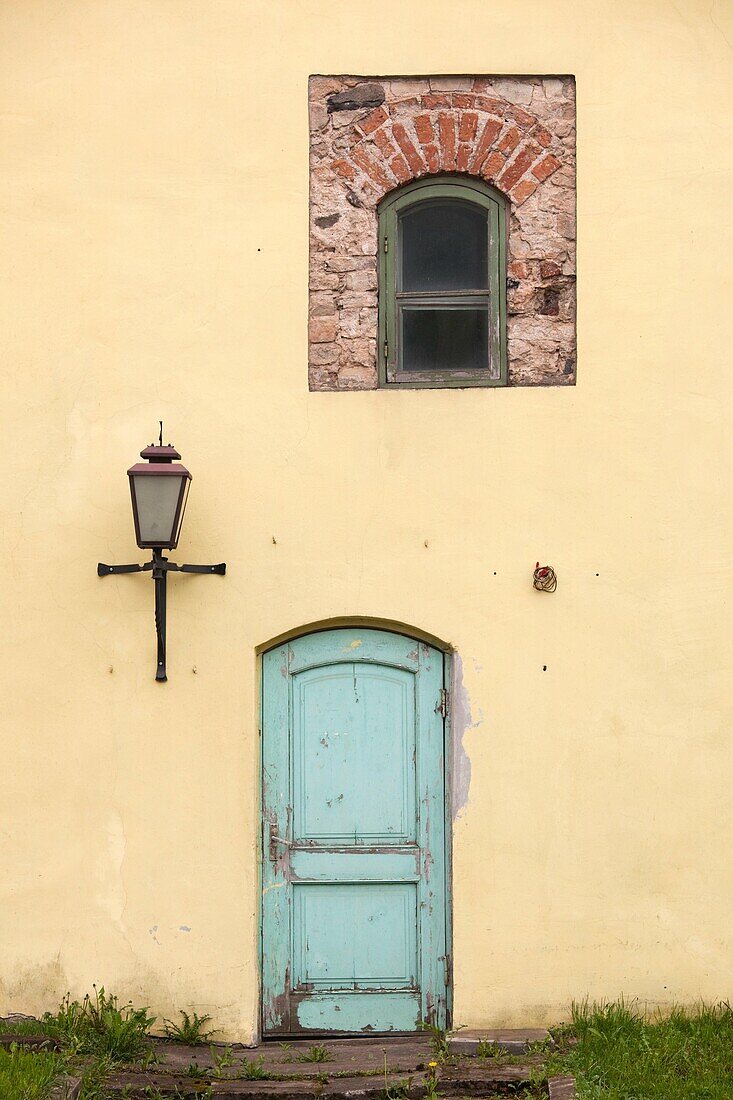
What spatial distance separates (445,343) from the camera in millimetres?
5574

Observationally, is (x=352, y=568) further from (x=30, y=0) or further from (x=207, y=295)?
(x=30, y=0)

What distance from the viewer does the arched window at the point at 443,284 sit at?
218 inches

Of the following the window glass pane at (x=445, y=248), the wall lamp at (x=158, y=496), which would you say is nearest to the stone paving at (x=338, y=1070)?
the wall lamp at (x=158, y=496)

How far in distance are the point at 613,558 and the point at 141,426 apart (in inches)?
95.9

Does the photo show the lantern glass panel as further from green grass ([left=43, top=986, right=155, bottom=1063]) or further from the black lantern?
green grass ([left=43, top=986, right=155, bottom=1063])

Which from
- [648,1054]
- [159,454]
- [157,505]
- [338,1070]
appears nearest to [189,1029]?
[338,1070]

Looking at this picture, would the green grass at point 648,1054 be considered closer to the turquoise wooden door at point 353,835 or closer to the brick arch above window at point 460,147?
the turquoise wooden door at point 353,835

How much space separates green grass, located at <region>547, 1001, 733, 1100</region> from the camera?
4605 mm

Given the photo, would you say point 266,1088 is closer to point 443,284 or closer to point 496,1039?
point 496,1039

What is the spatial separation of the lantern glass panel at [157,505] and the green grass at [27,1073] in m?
2.35

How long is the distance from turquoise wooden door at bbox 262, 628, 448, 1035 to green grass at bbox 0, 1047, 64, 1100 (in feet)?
3.54

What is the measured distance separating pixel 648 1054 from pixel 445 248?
3945 millimetres

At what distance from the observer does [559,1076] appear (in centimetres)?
481

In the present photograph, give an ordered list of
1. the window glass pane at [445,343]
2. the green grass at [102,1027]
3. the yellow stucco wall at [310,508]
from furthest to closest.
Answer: the window glass pane at [445,343] → the yellow stucco wall at [310,508] → the green grass at [102,1027]
